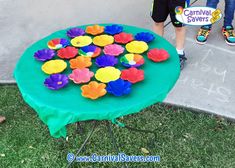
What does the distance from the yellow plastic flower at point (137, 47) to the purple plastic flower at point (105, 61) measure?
0.50 feet

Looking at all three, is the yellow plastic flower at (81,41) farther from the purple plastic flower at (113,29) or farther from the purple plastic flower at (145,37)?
the purple plastic flower at (145,37)

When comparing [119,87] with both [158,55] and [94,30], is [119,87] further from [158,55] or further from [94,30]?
[94,30]

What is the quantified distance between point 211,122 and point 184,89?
1.34ft

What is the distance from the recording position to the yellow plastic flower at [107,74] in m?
1.87

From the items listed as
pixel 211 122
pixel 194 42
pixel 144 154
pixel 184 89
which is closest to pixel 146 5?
pixel 194 42

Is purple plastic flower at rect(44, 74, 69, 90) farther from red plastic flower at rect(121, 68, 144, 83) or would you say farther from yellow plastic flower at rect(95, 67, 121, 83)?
red plastic flower at rect(121, 68, 144, 83)

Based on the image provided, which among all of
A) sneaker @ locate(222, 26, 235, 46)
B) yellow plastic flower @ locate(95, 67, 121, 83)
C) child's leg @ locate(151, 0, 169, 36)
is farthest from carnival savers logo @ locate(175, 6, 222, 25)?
sneaker @ locate(222, 26, 235, 46)

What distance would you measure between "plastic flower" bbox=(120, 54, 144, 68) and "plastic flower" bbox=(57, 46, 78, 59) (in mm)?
299

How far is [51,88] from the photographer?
1.80 metres

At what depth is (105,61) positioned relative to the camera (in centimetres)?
201

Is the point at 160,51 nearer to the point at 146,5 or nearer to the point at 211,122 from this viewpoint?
the point at 211,122

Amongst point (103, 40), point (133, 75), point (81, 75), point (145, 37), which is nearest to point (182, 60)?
point (145, 37)

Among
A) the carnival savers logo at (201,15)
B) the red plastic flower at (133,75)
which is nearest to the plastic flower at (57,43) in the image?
the red plastic flower at (133,75)

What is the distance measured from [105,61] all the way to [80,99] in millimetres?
353
